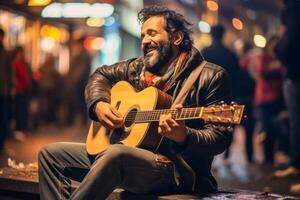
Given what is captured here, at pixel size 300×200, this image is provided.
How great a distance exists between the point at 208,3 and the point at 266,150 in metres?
15.2

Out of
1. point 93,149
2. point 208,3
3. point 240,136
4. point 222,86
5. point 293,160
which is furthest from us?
point 208,3

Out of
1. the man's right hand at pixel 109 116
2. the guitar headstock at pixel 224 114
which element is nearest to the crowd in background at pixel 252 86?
the guitar headstock at pixel 224 114

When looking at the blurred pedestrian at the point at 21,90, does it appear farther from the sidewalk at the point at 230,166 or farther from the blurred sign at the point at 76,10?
the blurred sign at the point at 76,10

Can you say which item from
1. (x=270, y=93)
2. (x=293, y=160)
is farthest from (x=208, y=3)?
(x=293, y=160)

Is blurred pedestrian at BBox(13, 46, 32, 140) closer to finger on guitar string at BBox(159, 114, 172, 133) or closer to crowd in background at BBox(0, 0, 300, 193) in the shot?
crowd in background at BBox(0, 0, 300, 193)

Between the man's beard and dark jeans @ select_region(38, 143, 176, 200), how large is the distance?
666 mm

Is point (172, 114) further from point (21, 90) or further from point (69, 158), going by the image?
point (21, 90)

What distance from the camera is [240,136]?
15242 mm

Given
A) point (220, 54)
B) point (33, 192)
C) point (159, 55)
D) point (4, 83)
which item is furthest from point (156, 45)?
point (4, 83)

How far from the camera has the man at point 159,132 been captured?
3986 millimetres

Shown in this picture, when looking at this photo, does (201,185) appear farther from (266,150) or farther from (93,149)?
(266,150)

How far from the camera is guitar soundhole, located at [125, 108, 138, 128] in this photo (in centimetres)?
439

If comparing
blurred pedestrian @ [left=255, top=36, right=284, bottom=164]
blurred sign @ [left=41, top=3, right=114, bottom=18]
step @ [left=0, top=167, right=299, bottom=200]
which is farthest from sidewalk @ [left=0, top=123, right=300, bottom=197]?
blurred sign @ [left=41, top=3, right=114, bottom=18]

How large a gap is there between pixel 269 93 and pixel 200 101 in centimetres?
Result: 488
